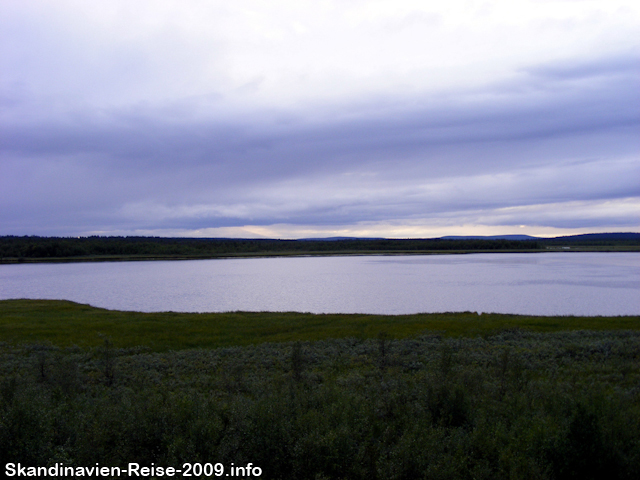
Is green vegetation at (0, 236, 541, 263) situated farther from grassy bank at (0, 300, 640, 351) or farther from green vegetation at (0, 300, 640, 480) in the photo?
green vegetation at (0, 300, 640, 480)

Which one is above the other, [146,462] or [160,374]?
[146,462]

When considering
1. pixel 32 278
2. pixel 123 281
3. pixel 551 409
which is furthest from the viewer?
pixel 32 278

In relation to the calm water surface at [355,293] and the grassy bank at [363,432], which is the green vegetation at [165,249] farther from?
the grassy bank at [363,432]

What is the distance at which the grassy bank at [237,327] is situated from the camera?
25.2 m

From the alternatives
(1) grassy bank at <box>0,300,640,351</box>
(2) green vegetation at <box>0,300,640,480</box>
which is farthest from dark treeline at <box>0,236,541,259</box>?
(2) green vegetation at <box>0,300,640,480</box>

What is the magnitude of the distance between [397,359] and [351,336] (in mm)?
7906

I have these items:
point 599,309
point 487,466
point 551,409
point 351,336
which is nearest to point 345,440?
point 487,466

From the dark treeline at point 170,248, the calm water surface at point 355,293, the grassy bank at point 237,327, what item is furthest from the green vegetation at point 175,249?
the grassy bank at point 237,327

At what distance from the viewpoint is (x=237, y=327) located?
29625 mm

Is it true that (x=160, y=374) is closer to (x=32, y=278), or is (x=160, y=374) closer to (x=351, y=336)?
(x=351, y=336)

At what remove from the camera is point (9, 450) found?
6711mm

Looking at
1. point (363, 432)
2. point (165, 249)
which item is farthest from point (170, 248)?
point (363, 432)

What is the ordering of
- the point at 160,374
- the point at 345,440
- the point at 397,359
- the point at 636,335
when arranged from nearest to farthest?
the point at 345,440
the point at 160,374
the point at 397,359
the point at 636,335

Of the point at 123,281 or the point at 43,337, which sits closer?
the point at 43,337
